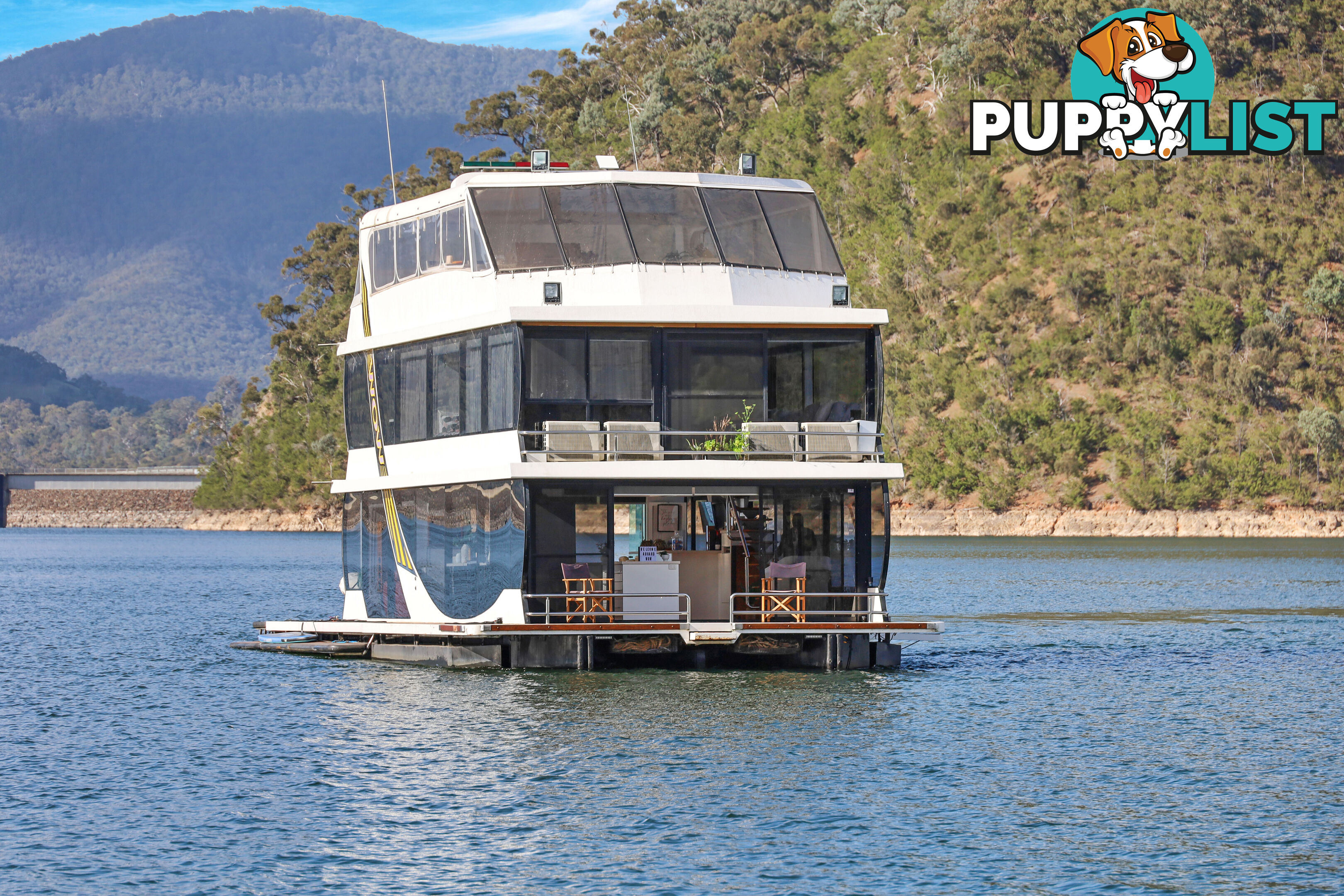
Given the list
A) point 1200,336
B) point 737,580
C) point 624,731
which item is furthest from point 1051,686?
point 1200,336

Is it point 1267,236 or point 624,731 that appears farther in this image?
point 1267,236

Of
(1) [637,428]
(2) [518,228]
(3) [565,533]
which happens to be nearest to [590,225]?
(2) [518,228]

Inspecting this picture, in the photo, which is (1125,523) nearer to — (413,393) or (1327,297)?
(1327,297)

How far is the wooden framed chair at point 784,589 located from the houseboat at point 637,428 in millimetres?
47

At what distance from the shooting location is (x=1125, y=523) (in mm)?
97562

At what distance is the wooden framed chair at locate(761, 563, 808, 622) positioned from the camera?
25344 mm

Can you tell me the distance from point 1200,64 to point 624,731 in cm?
9597

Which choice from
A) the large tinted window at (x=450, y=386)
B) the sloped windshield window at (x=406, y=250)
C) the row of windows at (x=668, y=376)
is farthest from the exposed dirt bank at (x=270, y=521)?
the row of windows at (x=668, y=376)

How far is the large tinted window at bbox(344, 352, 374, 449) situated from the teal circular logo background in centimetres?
8128

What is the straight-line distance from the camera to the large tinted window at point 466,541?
25.0 m

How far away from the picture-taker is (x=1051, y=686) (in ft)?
94.3

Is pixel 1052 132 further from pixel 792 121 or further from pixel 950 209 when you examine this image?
pixel 792 121

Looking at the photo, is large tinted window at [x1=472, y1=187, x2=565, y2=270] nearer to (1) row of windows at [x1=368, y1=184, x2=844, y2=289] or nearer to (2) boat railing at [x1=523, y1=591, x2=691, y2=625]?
(1) row of windows at [x1=368, y1=184, x2=844, y2=289]

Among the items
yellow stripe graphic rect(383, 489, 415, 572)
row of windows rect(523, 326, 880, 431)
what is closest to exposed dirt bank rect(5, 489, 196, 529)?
yellow stripe graphic rect(383, 489, 415, 572)
